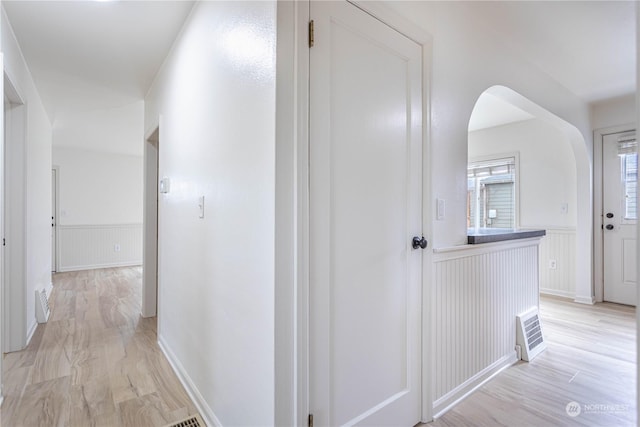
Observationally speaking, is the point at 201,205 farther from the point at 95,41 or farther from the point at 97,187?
the point at 97,187

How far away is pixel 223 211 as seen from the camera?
1493mm

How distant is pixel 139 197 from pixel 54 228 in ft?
4.87

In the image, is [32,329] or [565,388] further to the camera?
[32,329]

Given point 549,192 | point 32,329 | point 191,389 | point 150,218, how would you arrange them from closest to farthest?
point 191,389 → point 32,329 → point 150,218 → point 549,192

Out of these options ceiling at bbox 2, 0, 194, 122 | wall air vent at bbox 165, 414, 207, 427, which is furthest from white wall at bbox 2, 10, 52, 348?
wall air vent at bbox 165, 414, 207, 427

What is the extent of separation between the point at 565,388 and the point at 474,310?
0.77 meters

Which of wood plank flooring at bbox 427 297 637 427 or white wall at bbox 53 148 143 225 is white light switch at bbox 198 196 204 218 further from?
white wall at bbox 53 148 143 225

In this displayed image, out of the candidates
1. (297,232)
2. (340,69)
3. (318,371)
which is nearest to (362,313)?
(318,371)

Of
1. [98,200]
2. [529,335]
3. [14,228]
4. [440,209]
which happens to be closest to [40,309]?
[14,228]

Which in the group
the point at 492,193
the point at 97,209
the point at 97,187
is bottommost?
the point at 97,209

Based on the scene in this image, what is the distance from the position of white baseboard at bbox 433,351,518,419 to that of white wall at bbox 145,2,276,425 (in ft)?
3.46

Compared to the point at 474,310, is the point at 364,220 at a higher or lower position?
higher

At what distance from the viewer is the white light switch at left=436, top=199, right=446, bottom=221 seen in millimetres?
1698

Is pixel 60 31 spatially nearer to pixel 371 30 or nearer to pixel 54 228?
pixel 371 30
